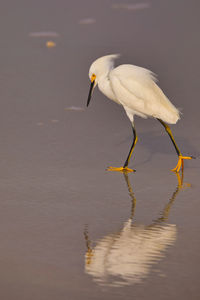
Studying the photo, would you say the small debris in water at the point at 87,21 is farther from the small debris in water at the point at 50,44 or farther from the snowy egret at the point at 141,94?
the snowy egret at the point at 141,94

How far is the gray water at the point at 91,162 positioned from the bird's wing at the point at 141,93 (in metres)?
0.46

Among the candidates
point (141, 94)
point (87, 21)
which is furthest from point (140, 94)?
point (87, 21)

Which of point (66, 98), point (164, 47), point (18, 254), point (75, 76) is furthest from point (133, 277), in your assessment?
point (164, 47)

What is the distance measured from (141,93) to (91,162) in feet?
2.67

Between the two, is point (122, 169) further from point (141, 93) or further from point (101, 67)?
point (101, 67)

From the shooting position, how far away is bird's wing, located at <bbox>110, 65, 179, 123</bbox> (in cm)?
716

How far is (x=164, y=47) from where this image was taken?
1036 cm

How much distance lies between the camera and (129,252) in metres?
4.68

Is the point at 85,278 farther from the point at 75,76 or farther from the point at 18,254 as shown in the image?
the point at 75,76

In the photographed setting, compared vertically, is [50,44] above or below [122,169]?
below

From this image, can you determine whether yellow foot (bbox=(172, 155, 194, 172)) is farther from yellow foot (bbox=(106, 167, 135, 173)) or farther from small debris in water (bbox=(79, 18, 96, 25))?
small debris in water (bbox=(79, 18, 96, 25))

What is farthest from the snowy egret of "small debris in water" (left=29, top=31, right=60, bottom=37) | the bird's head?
"small debris in water" (left=29, top=31, right=60, bottom=37)

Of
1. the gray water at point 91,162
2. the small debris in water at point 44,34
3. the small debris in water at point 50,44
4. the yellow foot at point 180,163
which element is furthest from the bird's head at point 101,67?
the small debris in water at point 44,34

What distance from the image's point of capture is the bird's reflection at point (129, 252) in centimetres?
430
